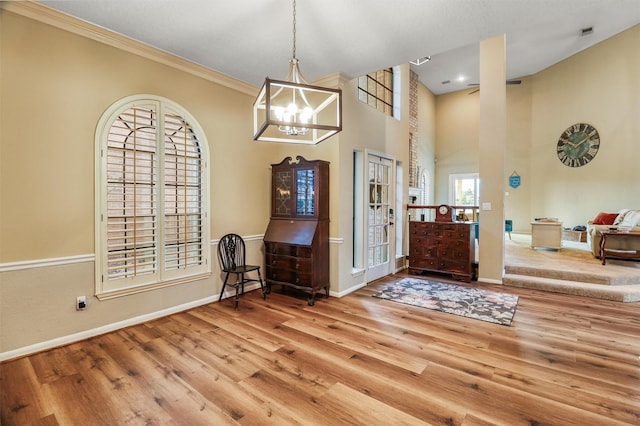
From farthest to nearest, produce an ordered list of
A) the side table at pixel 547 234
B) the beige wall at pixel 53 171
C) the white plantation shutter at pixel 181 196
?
the side table at pixel 547 234
the white plantation shutter at pixel 181 196
the beige wall at pixel 53 171

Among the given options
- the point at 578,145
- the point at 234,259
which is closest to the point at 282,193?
the point at 234,259

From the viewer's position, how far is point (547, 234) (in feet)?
20.7

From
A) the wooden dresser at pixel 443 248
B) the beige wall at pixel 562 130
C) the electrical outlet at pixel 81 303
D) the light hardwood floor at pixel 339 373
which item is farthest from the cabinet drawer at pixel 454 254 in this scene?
the beige wall at pixel 562 130

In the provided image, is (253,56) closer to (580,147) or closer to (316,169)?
(316,169)

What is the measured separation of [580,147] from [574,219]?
1.95 metres

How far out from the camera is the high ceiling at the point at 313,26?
2.59 metres

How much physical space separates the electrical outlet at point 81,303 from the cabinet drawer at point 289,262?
2.16 metres

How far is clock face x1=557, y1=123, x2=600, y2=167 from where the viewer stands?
7.54m

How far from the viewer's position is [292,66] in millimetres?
2146

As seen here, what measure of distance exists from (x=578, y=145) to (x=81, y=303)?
35.9ft

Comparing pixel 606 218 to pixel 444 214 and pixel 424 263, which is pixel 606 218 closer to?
pixel 444 214

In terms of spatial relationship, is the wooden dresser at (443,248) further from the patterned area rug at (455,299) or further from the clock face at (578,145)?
the clock face at (578,145)

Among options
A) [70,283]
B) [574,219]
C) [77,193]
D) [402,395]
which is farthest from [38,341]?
[574,219]

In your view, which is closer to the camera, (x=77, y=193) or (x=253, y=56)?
(x=77, y=193)
